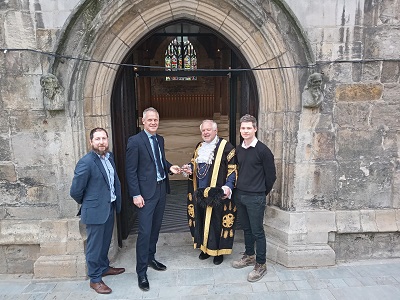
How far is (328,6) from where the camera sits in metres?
3.46

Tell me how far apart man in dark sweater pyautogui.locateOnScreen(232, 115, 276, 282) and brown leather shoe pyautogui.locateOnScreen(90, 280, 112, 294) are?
147 centimetres

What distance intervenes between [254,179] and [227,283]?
1.15 metres

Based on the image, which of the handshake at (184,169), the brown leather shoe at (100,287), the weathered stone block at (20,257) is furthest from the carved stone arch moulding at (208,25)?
the brown leather shoe at (100,287)

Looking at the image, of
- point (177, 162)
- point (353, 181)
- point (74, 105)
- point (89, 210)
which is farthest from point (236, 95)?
point (177, 162)

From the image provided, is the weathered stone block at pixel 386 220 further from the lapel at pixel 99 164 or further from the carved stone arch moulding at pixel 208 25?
the lapel at pixel 99 164

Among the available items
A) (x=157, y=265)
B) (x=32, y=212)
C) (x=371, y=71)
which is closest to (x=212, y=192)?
(x=157, y=265)

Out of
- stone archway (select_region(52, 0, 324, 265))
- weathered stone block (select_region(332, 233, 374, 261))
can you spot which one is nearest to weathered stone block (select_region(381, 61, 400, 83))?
stone archway (select_region(52, 0, 324, 265))

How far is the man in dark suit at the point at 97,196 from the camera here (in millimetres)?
→ 3104

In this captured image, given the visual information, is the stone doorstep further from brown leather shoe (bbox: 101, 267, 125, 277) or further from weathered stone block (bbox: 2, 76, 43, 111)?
weathered stone block (bbox: 2, 76, 43, 111)

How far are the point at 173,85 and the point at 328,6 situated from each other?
1578 centimetres

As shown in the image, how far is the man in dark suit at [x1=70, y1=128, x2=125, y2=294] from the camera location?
310cm

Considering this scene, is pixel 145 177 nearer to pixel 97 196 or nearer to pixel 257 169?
pixel 97 196

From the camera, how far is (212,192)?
11.6 feet

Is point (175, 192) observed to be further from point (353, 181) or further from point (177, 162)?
point (353, 181)
